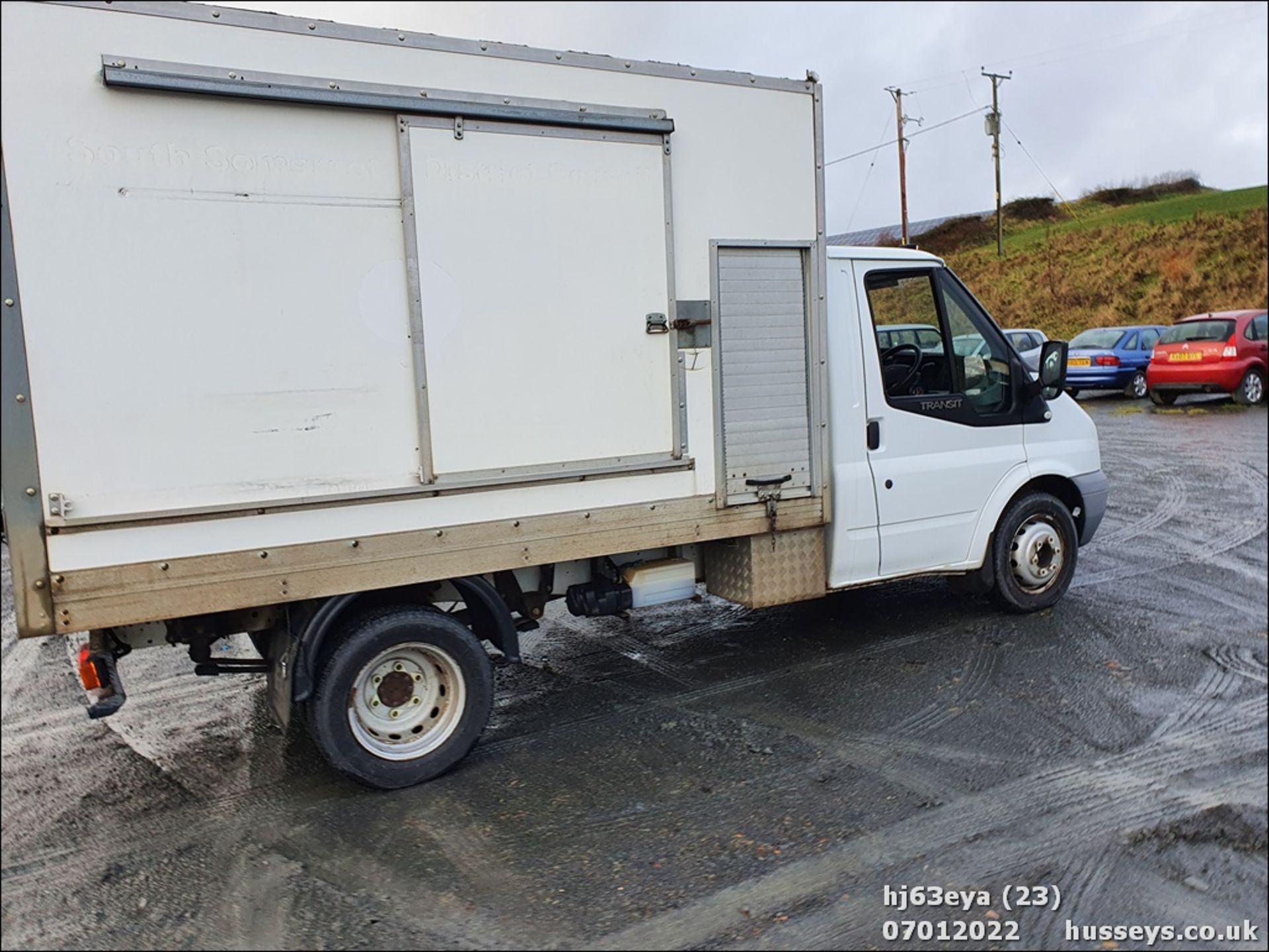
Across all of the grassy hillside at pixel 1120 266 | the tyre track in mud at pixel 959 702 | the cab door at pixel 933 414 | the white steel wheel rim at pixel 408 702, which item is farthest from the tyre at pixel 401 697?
the grassy hillside at pixel 1120 266

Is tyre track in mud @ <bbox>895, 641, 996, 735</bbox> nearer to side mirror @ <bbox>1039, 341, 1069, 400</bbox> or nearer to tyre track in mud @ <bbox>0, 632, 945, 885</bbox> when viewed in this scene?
tyre track in mud @ <bbox>0, 632, 945, 885</bbox>

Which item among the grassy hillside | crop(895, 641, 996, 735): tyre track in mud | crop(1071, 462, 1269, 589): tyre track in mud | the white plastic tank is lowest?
crop(895, 641, 996, 735): tyre track in mud

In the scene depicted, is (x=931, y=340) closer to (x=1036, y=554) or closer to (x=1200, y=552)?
(x=1036, y=554)

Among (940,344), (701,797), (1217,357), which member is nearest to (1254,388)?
(1217,357)

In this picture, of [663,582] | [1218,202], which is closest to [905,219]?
[1218,202]

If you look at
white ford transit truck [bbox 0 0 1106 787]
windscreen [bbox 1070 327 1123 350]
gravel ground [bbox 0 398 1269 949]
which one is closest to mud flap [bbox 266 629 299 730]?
white ford transit truck [bbox 0 0 1106 787]

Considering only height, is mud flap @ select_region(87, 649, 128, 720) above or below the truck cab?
below

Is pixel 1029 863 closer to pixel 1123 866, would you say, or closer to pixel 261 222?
pixel 1123 866

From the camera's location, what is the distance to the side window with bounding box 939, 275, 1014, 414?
5969 millimetres

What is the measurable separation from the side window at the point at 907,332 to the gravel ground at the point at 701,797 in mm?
1604

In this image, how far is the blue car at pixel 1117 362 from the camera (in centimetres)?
2000

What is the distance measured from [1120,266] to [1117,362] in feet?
54.1

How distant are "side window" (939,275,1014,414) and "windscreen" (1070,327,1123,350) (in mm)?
15896

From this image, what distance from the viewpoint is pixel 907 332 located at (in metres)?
5.91
